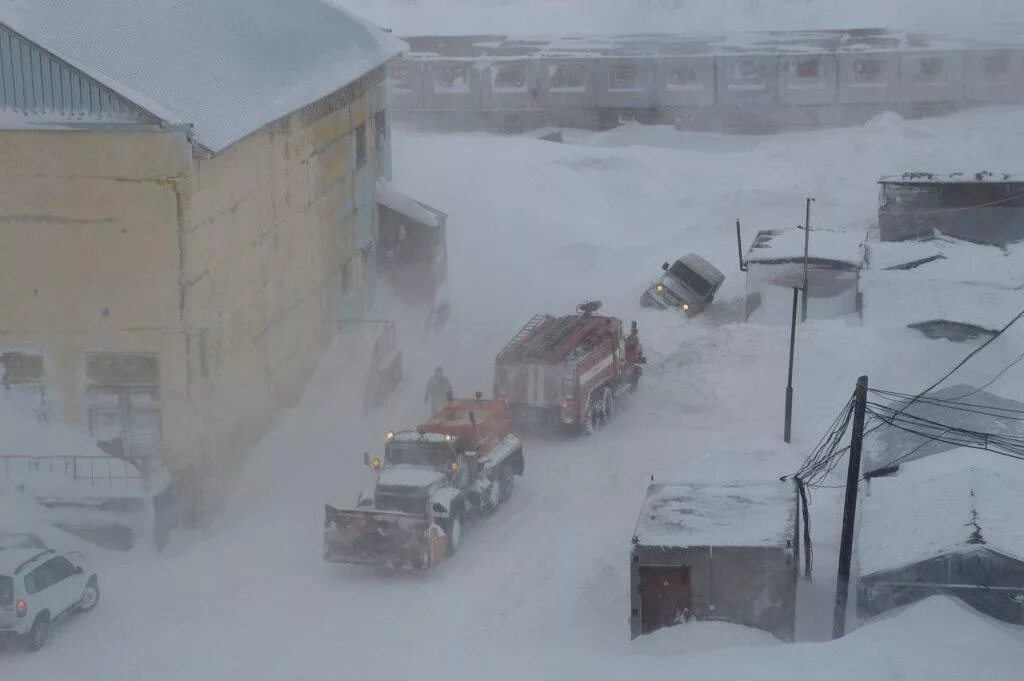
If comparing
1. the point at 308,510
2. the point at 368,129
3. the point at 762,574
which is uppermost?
the point at 368,129

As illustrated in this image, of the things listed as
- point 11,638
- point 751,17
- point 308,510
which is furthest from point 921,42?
point 11,638

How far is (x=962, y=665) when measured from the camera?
1552 centimetres

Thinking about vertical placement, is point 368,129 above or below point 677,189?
above

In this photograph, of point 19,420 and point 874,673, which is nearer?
point 874,673

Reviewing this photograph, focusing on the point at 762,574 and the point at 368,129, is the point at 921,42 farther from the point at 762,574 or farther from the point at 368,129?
the point at 762,574

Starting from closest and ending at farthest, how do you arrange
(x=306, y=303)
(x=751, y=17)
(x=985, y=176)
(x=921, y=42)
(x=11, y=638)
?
(x=11, y=638), (x=306, y=303), (x=985, y=176), (x=921, y=42), (x=751, y=17)

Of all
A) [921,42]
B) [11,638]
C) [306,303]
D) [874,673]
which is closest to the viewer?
[874,673]

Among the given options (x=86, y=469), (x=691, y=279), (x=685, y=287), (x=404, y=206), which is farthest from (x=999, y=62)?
(x=86, y=469)

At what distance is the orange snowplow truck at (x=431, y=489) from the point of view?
1977cm

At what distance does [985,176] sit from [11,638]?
29.8m

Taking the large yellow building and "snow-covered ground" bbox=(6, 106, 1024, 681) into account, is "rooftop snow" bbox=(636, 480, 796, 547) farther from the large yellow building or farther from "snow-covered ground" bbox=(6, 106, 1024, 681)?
the large yellow building

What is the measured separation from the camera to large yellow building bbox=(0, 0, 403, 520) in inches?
816

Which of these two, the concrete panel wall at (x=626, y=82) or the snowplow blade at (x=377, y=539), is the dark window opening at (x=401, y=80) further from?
the snowplow blade at (x=377, y=539)

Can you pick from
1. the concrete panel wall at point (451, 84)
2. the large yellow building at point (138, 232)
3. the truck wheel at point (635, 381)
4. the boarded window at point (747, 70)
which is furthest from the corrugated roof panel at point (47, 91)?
the boarded window at point (747, 70)
